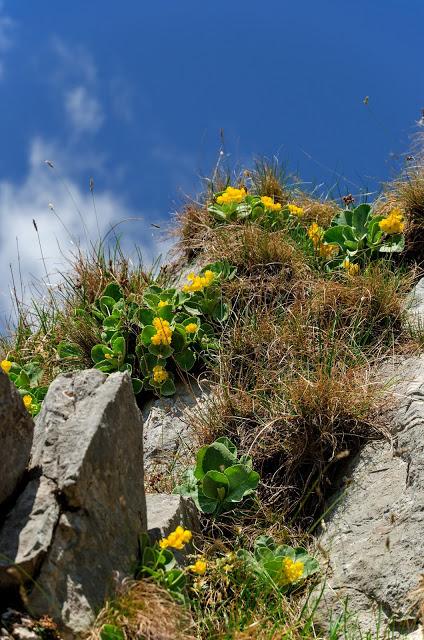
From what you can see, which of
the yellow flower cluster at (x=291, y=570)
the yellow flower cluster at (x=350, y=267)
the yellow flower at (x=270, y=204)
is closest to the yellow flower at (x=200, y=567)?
the yellow flower cluster at (x=291, y=570)

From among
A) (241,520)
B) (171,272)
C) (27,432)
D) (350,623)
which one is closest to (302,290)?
(171,272)

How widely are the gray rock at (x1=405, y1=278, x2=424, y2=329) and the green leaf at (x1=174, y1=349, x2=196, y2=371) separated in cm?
160

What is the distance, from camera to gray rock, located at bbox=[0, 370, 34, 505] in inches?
136

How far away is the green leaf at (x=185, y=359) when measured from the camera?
6.02 m

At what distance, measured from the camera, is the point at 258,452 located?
521cm

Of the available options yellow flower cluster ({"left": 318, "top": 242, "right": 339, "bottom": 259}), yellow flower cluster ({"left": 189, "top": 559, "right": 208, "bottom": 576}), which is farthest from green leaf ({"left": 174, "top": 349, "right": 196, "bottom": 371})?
yellow flower cluster ({"left": 189, "top": 559, "right": 208, "bottom": 576})

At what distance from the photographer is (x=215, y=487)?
491 cm

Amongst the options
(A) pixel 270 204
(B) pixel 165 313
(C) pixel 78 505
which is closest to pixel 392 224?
(A) pixel 270 204

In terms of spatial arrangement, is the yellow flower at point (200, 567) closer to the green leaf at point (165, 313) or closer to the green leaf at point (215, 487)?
the green leaf at point (215, 487)

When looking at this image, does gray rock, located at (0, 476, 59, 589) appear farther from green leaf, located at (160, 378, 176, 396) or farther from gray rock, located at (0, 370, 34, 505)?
green leaf, located at (160, 378, 176, 396)

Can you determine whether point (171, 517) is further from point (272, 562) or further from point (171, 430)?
point (171, 430)

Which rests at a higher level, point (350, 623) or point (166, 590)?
point (166, 590)

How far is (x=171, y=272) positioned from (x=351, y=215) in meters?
1.66

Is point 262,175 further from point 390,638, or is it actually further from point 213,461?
point 390,638
